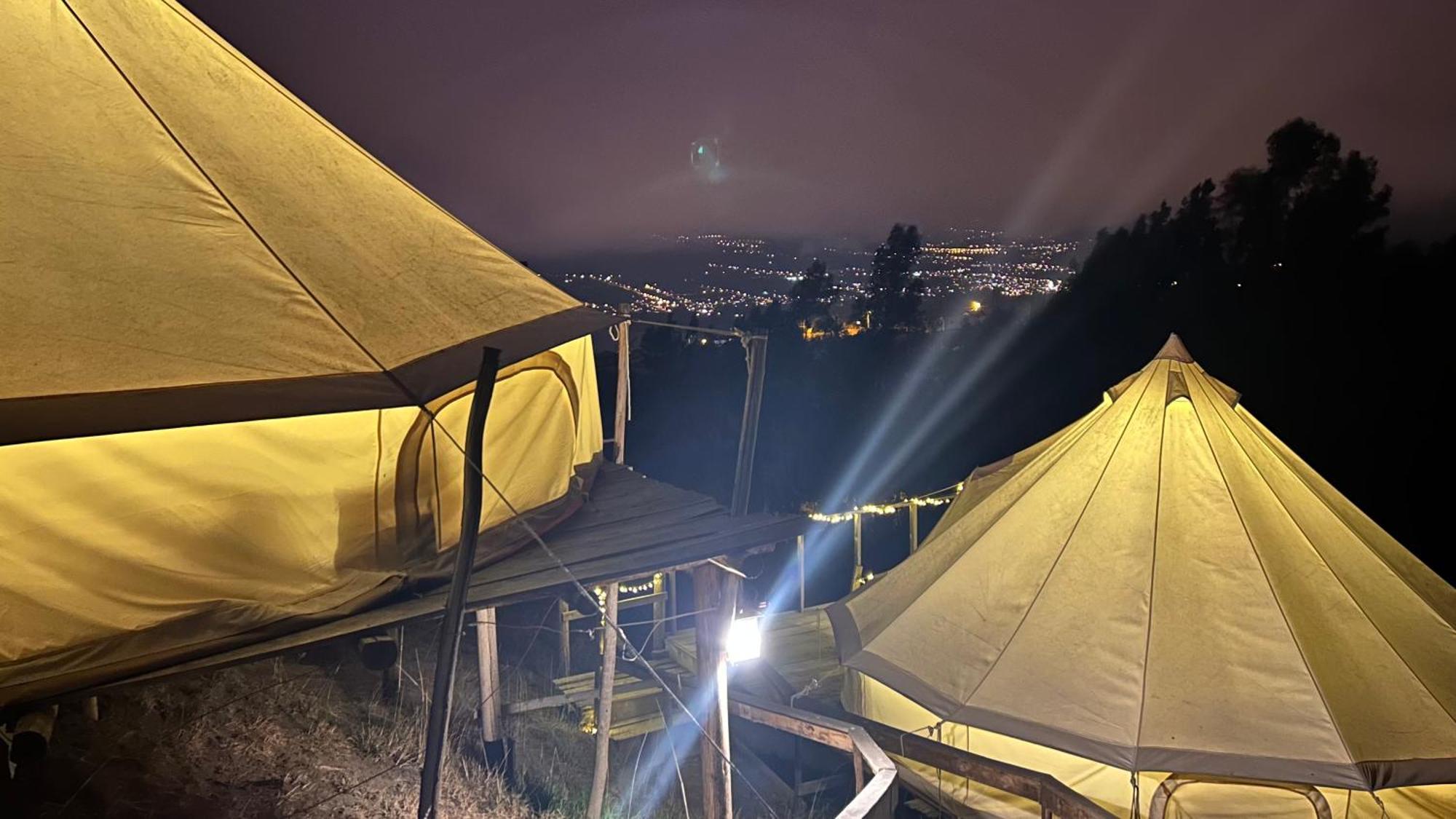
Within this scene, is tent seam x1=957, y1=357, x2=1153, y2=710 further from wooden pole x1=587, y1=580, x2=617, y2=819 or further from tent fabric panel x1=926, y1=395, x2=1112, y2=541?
wooden pole x1=587, y1=580, x2=617, y2=819

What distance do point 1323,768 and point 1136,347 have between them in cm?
1964

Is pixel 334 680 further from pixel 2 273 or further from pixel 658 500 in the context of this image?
pixel 2 273

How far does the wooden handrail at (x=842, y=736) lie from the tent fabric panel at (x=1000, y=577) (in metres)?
1.14

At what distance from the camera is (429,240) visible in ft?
10.7

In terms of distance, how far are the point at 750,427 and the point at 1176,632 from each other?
114 inches

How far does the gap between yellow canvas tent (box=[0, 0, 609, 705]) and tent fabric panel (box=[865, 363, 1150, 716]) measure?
132 inches

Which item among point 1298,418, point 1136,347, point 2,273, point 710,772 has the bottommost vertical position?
point 710,772

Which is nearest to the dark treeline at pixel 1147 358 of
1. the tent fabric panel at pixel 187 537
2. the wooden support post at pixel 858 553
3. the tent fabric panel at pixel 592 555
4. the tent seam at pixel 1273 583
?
the wooden support post at pixel 858 553

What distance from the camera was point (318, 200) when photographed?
2.87 meters

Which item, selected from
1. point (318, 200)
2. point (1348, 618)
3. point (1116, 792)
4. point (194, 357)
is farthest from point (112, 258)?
point (1348, 618)

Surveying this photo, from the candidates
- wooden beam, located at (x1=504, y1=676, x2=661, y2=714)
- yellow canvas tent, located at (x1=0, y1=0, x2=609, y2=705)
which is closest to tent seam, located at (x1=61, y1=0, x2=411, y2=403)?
yellow canvas tent, located at (x1=0, y1=0, x2=609, y2=705)

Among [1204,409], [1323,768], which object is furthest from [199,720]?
[1204,409]

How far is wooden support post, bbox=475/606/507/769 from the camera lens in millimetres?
5691

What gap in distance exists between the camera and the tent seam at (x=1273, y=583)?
4320mm
